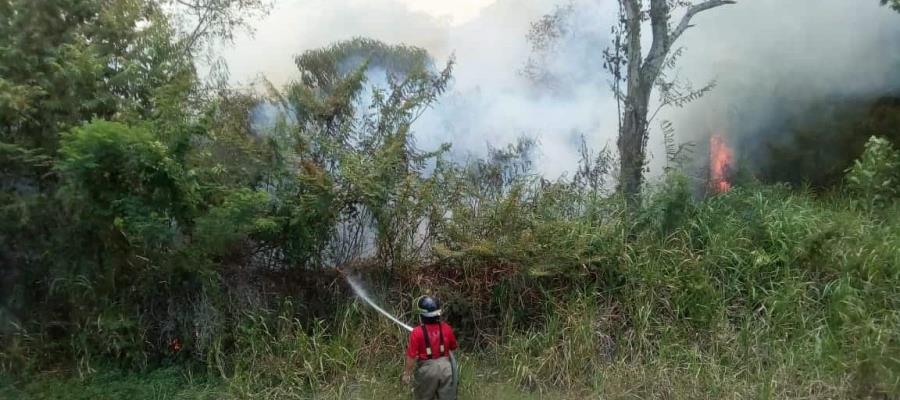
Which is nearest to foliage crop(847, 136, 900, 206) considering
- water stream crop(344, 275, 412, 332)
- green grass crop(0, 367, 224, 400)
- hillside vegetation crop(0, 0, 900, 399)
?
hillside vegetation crop(0, 0, 900, 399)

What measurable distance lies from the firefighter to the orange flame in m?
5.18

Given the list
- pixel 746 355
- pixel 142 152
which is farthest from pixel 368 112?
pixel 746 355

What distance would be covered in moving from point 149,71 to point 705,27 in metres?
7.67

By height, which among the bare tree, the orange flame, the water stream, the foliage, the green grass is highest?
the bare tree

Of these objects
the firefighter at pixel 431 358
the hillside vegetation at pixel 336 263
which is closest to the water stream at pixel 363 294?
the hillside vegetation at pixel 336 263

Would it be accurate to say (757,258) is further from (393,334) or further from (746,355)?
(393,334)

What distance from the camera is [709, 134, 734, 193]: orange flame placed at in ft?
29.2

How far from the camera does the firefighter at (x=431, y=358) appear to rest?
476cm

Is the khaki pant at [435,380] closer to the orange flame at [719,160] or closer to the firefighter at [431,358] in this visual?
the firefighter at [431,358]

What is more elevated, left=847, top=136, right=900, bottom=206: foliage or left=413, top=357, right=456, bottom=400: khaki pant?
left=847, top=136, right=900, bottom=206: foliage

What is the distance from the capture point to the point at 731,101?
9789mm

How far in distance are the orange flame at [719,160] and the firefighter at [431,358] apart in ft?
17.0

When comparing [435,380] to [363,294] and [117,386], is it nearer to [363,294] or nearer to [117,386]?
[363,294]

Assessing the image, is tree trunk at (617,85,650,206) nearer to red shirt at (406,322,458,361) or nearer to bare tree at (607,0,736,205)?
bare tree at (607,0,736,205)
